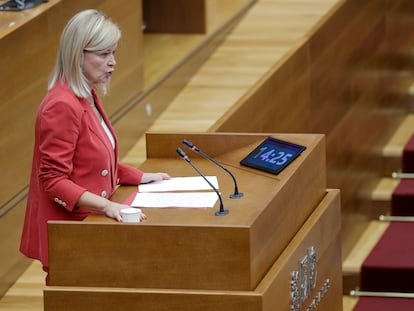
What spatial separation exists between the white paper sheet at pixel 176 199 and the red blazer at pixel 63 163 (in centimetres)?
5

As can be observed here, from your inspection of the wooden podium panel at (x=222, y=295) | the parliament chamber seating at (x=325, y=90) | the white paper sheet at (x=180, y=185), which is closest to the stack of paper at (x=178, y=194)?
the white paper sheet at (x=180, y=185)

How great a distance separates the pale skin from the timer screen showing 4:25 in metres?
0.24

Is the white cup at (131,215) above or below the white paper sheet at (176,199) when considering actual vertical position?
above

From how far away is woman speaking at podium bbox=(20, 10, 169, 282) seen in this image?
61.2 inches

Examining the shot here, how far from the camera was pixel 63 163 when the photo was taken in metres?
1.55

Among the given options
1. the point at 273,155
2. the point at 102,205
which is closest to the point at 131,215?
the point at 102,205

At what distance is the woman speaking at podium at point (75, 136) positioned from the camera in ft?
5.10

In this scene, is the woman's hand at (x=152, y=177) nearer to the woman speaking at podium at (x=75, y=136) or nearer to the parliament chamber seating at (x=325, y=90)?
the woman speaking at podium at (x=75, y=136)

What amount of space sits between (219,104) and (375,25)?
0.60 m

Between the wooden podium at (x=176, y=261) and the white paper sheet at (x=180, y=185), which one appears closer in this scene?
the wooden podium at (x=176, y=261)

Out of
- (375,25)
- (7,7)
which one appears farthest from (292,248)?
(375,25)

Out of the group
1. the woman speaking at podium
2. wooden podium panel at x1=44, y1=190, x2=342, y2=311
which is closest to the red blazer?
the woman speaking at podium

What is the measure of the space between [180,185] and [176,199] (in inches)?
2.8

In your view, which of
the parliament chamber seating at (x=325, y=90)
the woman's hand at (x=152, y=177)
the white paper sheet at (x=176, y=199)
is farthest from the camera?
the parliament chamber seating at (x=325, y=90)
